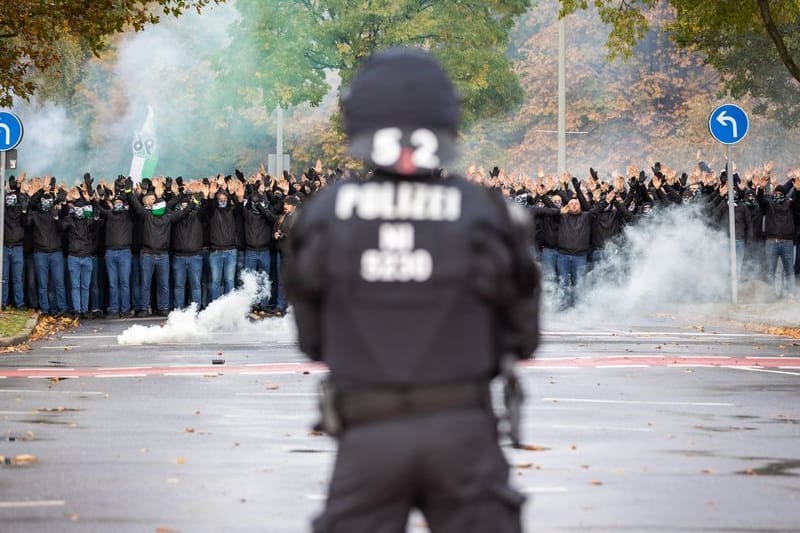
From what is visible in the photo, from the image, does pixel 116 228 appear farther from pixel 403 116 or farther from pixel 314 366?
pixel 403 116

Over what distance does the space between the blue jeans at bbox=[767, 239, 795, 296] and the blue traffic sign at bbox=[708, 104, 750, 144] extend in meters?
2.83

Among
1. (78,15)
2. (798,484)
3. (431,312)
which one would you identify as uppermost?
(78,15)

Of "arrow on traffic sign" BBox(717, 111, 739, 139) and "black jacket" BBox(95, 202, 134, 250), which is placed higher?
"arrow on traffic sign" BBox(717, 111, 739, 139)

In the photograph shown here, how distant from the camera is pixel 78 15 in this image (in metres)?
26.3

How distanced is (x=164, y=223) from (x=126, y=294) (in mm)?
1309

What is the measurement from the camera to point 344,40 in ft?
164

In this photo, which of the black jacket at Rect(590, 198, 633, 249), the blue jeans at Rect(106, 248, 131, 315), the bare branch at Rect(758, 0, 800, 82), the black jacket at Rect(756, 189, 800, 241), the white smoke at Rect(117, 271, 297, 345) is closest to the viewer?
the white smoke at Rect(117, 271, 297, 345)

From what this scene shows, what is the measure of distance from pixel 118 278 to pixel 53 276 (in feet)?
3.41

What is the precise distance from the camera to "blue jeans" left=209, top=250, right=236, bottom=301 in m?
29.6

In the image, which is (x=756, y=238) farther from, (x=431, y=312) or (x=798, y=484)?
(x=431, y=312)

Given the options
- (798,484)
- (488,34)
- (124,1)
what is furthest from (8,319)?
(488,34)

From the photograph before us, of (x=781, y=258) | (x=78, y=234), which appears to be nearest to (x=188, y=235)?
(x=78, y=234)

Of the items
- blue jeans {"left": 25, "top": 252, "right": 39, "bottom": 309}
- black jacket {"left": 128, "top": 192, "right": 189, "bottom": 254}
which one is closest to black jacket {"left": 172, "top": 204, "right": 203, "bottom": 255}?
black jacket {"left": 128, "top": 192, "right": 189, "bottom": 254}

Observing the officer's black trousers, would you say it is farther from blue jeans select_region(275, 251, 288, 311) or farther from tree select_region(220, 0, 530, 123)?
tree select_region(220, 0, 530, 123)
